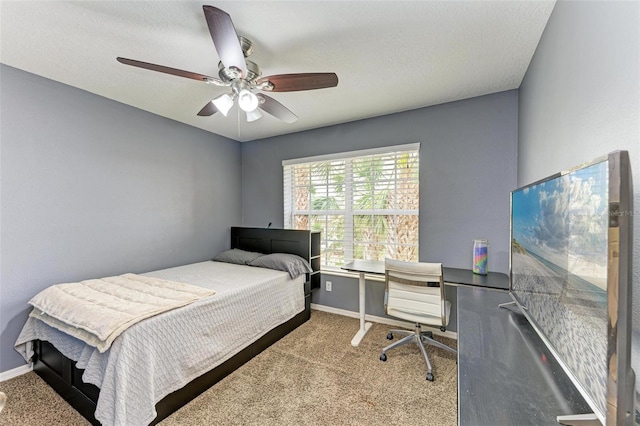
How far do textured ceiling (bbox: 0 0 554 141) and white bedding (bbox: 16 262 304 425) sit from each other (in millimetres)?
1801

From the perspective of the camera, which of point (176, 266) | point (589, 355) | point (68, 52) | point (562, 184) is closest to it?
point (589, 355)

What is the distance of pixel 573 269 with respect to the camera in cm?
80

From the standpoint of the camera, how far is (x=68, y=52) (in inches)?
71.5

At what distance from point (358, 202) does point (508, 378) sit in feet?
8.00

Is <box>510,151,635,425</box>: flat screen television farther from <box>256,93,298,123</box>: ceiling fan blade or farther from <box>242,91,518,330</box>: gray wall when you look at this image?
<box>256,93,298,123</box>: ceiling fan blade

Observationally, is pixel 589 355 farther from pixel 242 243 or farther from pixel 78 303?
pixel 242 243

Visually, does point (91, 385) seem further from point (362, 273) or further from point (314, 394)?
→ point (362, 273)

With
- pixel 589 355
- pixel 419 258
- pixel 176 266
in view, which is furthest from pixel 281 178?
pixel 589 355

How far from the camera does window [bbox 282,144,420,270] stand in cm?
294

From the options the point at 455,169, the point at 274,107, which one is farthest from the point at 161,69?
the point at 455,169

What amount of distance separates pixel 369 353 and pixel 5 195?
10.6 feet

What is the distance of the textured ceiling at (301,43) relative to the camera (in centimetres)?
143

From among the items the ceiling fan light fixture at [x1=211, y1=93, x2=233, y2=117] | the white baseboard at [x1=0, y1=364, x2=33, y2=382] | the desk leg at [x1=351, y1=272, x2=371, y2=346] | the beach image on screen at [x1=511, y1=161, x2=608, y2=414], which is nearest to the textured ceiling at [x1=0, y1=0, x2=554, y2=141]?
the ceiling fan light fixture at [x1=211, y1=93, x2=233, y2=117]

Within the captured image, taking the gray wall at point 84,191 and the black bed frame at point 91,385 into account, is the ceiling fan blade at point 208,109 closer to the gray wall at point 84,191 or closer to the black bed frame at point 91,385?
the gray wall at point 84,191
